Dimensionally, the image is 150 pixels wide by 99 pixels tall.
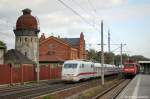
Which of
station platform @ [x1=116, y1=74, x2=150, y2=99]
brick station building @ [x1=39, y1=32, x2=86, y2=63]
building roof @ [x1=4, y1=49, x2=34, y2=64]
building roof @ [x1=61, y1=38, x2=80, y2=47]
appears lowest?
station platform @ [x1=116, y1=74, x2=150, y2=99]

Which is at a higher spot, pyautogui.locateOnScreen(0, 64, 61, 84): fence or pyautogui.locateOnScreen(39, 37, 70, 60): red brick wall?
pyautogui.locateOnScreen(39, 37, 70, 60): red brick wall

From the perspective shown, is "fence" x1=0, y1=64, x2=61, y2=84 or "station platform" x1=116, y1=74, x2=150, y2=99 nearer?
"station platform" x1=116, y1=74, x2=150, y2=99

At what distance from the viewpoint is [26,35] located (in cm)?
7981

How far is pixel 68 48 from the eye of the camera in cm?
9900

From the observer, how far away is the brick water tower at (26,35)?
7931 centimetres

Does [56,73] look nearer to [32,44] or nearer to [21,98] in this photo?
[32,44]

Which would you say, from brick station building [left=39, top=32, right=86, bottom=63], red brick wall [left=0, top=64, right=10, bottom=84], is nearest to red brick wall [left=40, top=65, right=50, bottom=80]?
red brick wall [left=0, top=64, right=10, bottom=84]

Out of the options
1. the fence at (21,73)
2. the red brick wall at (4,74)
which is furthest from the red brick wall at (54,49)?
the red brick wall at (4,74)

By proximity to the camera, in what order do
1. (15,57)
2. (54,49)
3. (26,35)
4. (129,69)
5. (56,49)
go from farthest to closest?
1. (54,49)
2. (56,49)
3. (26,35)
4. (15,57)
5. (129,69)

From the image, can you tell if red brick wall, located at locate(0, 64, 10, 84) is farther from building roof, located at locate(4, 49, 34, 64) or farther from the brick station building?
the brick station building

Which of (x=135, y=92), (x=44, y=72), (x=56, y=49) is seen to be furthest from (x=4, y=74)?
(x=56, y=49)

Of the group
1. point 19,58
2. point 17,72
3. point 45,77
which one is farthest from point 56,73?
point 17,72

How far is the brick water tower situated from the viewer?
260 feet

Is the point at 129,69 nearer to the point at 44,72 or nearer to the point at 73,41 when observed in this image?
the point at 44,72
